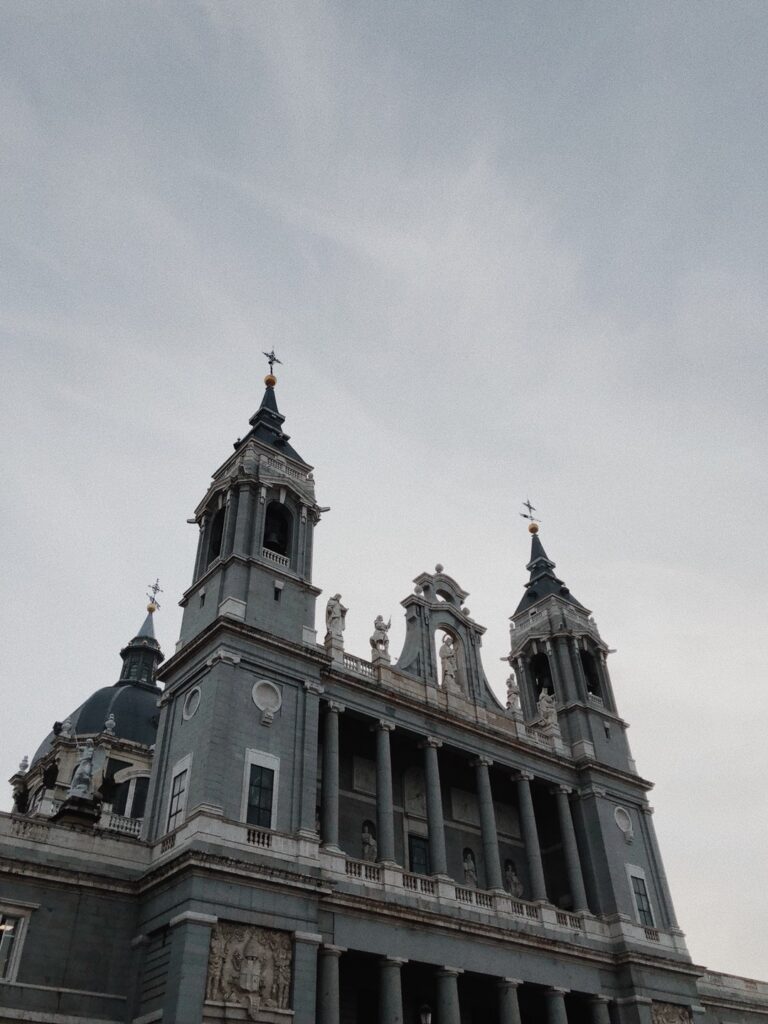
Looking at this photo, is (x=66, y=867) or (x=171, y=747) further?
(x=171, y=747)

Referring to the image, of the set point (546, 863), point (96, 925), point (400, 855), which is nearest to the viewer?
point (96, 925)

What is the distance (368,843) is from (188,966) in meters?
10.5

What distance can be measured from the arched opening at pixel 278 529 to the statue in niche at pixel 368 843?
432 inches

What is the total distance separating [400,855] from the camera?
115 feet

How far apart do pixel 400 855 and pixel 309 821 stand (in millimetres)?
6874

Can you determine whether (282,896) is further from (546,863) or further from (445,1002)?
(546,863)

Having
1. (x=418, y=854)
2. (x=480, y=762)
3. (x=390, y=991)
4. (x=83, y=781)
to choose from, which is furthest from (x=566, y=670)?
(x=83, y=781)

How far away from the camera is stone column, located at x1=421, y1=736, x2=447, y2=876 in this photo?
33.2m

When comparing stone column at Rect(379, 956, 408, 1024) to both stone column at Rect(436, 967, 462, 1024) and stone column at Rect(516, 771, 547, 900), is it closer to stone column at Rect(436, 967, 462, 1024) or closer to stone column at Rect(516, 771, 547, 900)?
stone column at Rect(436, 967, 462, 1024)

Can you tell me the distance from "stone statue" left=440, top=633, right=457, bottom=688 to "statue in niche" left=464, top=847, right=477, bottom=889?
696cm

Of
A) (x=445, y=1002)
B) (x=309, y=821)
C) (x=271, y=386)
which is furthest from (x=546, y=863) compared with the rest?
(x=271, y=386)

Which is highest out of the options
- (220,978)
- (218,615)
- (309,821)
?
(218,615)

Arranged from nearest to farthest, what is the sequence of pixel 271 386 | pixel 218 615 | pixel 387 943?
1. pixel 387 943
2. pixel 218 615
3. pixel 271 386

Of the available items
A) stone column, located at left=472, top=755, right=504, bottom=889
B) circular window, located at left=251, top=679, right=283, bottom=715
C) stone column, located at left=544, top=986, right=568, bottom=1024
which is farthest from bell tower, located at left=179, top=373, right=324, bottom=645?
stone column, located at left=544, top=986, right=568, bottom=1024
